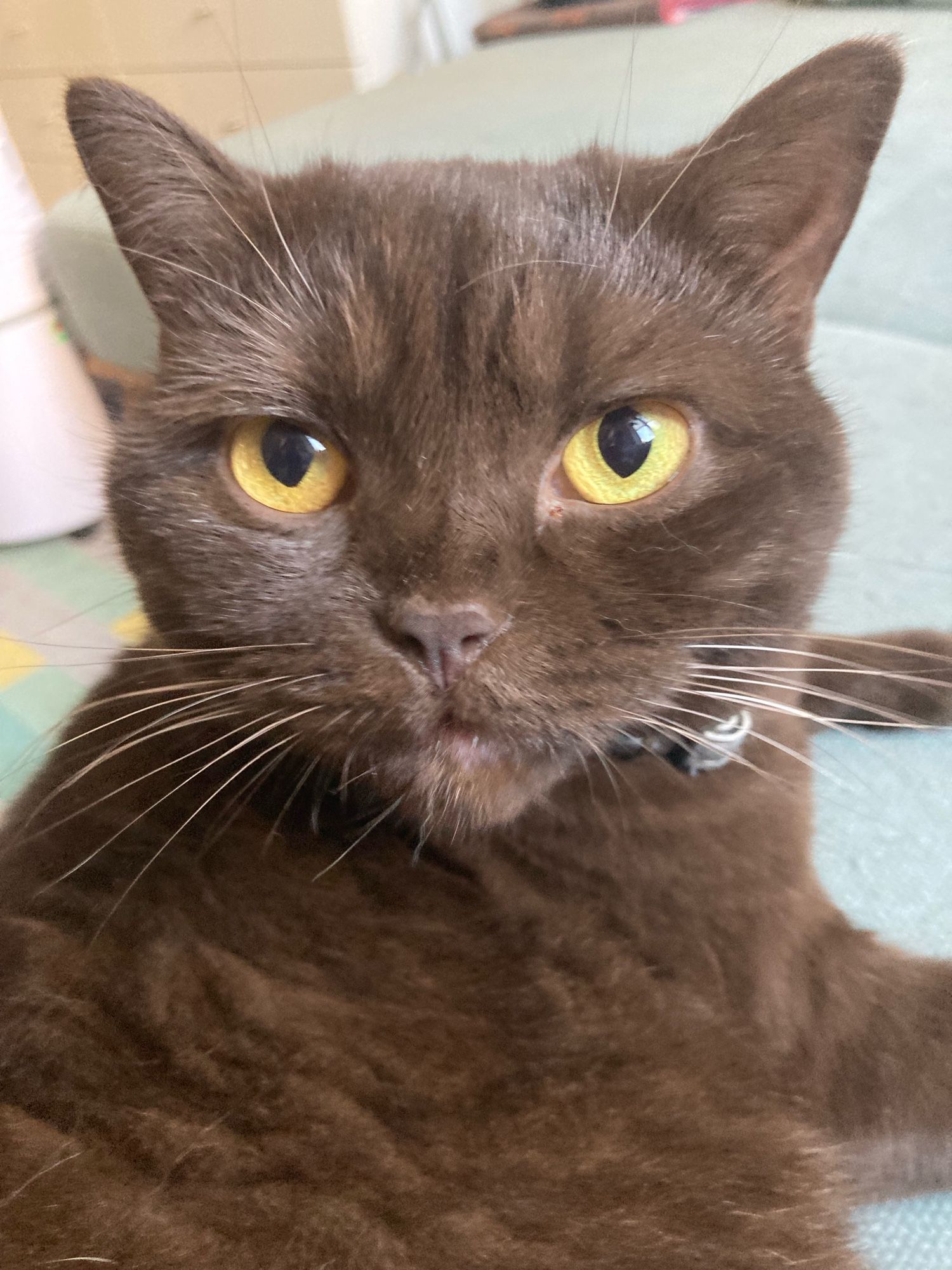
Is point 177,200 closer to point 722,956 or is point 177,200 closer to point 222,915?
point 222,915

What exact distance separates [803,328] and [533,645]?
1.38 ft

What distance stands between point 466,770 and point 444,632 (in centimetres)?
12

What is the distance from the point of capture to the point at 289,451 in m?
0.75

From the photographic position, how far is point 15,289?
203 centimetres

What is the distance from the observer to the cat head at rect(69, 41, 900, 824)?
2.21 feet

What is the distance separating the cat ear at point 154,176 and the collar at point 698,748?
57 cm

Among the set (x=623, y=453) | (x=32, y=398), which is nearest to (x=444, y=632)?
(x=623, y=453)

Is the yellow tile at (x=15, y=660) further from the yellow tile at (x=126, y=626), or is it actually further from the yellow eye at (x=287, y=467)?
the yellow eye at (x=287, y=467)

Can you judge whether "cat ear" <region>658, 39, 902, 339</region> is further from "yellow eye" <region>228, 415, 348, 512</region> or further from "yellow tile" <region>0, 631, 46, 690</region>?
"yellow tile" <region>0, 631, 46, 690</region>

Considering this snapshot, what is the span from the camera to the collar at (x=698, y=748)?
2.77ft

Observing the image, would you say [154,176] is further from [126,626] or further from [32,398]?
[32,398]

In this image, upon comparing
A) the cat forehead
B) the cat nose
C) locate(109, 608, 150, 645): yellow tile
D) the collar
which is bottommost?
locate(109, 608, 150, 645): yellow tile

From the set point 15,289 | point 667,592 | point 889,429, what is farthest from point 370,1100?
point 15,289

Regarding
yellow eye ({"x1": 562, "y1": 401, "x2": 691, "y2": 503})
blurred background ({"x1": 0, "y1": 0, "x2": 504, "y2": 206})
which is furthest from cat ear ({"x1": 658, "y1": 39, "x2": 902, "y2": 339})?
blurred background ({"x1": 0, "y1": 0, "x2": 504, "y2": 206})
